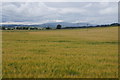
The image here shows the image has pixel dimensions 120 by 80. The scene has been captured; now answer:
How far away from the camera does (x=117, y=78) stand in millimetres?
6309

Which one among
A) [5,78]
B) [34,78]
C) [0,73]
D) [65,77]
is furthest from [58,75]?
[0,73]

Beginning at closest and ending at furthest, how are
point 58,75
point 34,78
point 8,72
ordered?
point 34,78
point 58,75
point 8,72

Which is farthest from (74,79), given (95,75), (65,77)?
(95,75)

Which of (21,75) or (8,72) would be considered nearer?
(21,75)

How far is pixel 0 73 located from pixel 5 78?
0.71 metres

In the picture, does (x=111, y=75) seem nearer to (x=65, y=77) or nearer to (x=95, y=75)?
(x=95, y=75)

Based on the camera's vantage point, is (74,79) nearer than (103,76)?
Yes

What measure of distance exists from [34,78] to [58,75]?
978 mm

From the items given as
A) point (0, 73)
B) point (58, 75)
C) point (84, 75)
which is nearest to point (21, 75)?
point (0, 73)

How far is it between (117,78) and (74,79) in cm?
180

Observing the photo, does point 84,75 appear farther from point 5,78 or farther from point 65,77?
point 5,78

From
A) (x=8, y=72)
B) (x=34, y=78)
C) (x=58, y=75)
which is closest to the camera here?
(x=34, y=78)

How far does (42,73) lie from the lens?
6.56m

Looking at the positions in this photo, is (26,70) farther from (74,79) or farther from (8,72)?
(74,79)
